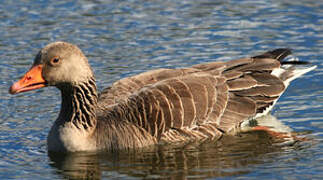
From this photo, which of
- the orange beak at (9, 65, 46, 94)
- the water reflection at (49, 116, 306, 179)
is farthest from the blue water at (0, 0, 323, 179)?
the orange beak at (9, 65, 46, 94)

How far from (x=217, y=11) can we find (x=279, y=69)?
5.97m

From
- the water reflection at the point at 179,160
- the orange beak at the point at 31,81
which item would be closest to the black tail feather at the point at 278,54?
the water reflection at the point at 179,160

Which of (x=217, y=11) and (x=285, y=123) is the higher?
(x=217, y=11)

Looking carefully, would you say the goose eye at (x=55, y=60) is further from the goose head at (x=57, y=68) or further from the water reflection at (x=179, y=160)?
the water reflection at (x=179, y=160)

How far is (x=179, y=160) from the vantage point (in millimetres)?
11672

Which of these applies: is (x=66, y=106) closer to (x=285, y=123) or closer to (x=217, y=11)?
(x=285, y=123)

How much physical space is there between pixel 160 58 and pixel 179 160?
505cm

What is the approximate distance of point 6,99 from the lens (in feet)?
47.8

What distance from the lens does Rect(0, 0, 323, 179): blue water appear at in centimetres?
1123

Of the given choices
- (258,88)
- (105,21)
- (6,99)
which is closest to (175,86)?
(258,88)

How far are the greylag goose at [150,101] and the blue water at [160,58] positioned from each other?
0.30 m

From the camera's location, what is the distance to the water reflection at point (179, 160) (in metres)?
10.9

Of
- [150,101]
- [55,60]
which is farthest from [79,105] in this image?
[150,101]

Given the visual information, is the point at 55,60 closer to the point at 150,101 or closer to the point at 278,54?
the point at 150,101
